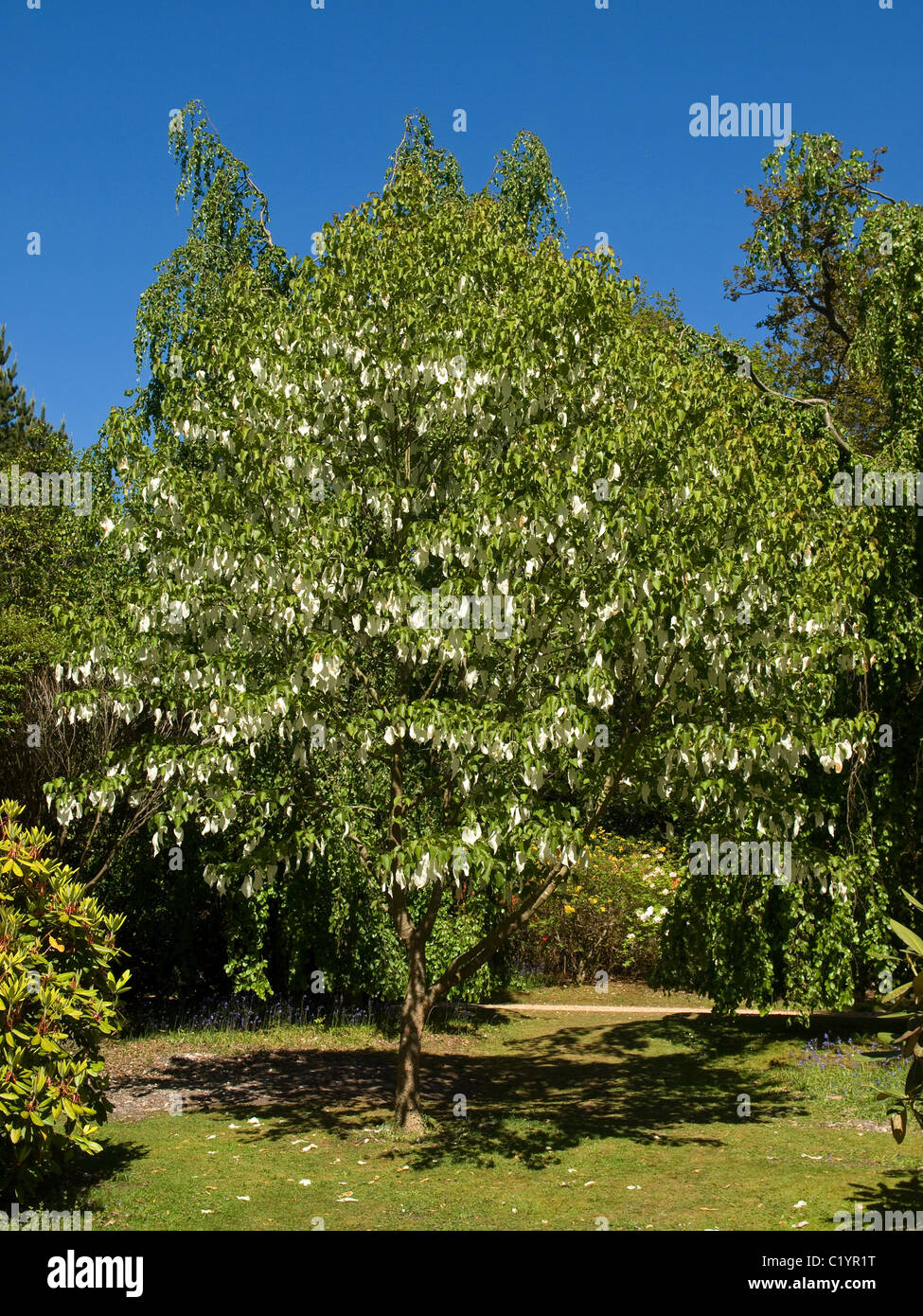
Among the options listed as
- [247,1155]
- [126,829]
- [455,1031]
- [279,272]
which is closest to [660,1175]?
[247,1155]

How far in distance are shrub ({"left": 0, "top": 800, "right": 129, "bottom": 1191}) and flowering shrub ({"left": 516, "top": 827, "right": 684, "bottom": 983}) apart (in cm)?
1101

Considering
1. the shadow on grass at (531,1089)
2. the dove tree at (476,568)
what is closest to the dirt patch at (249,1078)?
the shadow on grass at (531,1089)

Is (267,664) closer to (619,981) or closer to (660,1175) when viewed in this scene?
(660,1175)

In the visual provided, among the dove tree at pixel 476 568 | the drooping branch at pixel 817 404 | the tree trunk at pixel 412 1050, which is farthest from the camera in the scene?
the drooping branch at pixel 817 404

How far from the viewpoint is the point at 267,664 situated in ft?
29.7

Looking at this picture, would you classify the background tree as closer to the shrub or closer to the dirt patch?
the dirt patch

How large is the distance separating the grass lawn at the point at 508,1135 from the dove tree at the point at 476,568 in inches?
40.5

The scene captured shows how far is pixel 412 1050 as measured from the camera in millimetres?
9461

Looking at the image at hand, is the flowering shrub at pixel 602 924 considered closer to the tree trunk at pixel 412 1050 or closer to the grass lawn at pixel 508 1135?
the grass lawn at pixel 508 1135

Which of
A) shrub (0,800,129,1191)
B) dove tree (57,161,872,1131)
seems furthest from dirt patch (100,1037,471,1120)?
shrub (0,800,129,1191)

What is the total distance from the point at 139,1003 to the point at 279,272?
10057 mm

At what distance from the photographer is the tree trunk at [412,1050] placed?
9.42 meters

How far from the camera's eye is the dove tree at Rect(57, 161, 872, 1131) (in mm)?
7562
